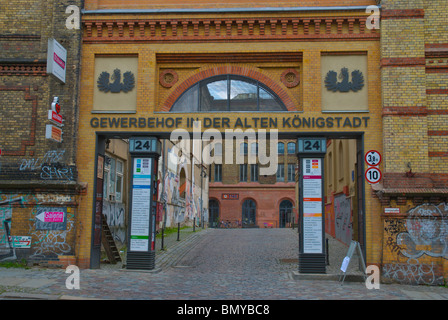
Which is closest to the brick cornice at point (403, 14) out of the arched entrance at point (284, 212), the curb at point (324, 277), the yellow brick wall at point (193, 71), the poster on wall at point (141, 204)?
the yellow brick wall at point (193, 71)

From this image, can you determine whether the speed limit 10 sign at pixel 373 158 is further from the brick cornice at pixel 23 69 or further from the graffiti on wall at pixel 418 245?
the brick cornice at pixel 23 69

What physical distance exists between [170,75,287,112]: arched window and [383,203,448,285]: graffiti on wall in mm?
4648

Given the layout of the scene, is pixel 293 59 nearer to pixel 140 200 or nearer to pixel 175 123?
pixel 175 123

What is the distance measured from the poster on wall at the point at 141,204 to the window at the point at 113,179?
4.23 meters

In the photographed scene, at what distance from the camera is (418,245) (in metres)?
12.4

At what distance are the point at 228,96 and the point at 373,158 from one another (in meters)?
4.52

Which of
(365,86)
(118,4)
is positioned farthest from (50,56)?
(365,86)

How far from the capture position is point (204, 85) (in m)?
14.3

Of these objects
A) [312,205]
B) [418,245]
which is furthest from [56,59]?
[418,245]

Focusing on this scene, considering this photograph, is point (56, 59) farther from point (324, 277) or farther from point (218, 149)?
point (218, 149)

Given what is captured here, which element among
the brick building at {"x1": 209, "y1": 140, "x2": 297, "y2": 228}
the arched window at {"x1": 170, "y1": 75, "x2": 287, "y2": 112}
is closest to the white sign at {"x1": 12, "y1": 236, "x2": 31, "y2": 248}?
the arched window at {"x1": 170, "y1": 75, "x2": 287, "y2": 112}

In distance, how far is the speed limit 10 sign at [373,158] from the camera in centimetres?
1274

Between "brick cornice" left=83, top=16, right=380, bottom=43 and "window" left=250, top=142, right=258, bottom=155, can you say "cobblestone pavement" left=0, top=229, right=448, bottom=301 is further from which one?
"window" left=250, top=142, right=258, bottom=155

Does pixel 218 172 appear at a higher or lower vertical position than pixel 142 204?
higher
